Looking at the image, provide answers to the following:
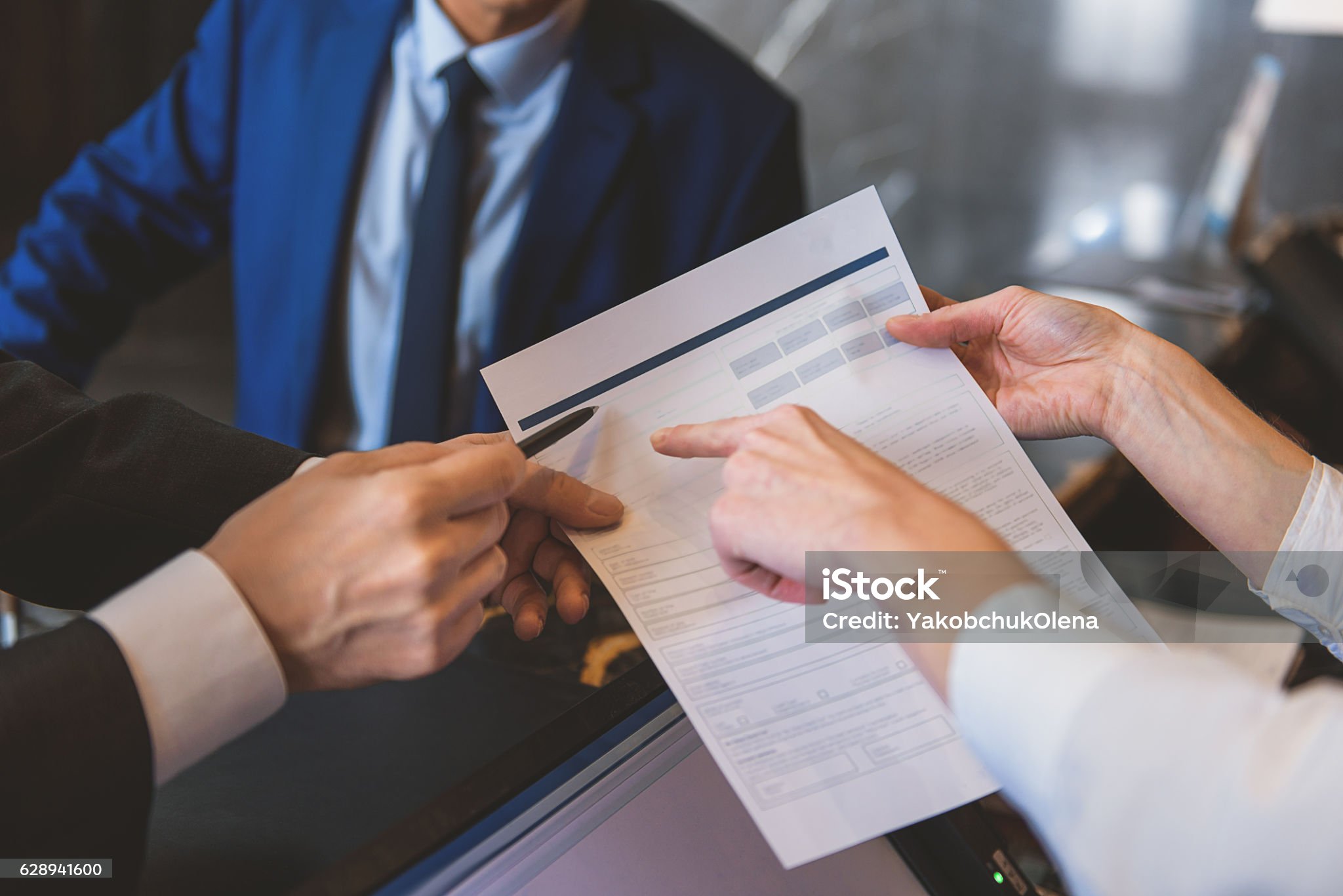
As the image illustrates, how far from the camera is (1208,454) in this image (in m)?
0.74

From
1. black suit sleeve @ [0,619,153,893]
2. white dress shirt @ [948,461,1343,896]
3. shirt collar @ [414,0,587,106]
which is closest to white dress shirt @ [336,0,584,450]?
shirt collar @ [414,0,587,106]

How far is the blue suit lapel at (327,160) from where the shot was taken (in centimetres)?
130

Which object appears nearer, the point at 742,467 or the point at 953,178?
the point at 742,467

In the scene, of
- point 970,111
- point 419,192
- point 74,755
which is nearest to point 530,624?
point 74,755

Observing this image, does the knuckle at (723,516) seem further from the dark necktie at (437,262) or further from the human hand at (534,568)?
the dark necktie at (437,262)

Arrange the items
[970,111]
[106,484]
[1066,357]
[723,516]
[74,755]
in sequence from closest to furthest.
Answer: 1. [74,755]
2. [723,516]
3. [106,484]
4. [1066,357]
5. [970,111]

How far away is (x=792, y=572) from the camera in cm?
53

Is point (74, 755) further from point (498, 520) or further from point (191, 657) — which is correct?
point (498, 520)

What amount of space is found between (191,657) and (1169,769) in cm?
47

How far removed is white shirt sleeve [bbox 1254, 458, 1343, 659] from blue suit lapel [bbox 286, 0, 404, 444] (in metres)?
1.16

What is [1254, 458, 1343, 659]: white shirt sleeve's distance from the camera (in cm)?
75

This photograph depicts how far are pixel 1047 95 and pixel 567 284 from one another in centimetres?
259

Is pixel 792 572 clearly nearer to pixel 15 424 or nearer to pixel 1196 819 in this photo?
pixel 1196 819

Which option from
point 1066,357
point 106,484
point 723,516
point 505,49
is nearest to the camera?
point 723,516
